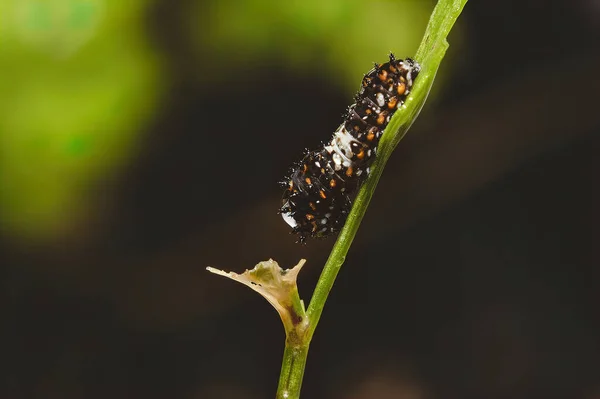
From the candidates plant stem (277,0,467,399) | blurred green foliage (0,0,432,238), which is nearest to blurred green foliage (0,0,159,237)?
blurred green foliage (0,0,432,238)

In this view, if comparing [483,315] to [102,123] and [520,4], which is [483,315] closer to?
[520,4]

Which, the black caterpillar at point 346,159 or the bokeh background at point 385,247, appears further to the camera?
the bokeh background at point 385,247

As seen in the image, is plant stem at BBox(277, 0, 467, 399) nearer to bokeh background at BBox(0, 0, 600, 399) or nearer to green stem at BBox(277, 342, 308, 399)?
green stem at BBox(277, 342, 308, 399)

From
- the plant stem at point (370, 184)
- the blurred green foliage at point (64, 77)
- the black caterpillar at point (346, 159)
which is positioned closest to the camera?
the plant stem at point (370, 184)

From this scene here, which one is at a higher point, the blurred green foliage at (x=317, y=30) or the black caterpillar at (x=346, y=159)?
the blurred green foliage at (x=317, y=30)

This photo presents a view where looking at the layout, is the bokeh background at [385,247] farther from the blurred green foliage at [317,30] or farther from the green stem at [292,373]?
the green stem at [292,373]

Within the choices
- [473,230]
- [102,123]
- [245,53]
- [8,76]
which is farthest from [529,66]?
[8,76]

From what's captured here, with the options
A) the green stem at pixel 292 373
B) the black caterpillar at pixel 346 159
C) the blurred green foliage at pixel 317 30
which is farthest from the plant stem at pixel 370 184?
the blurred green foliage at pixel 317 30
